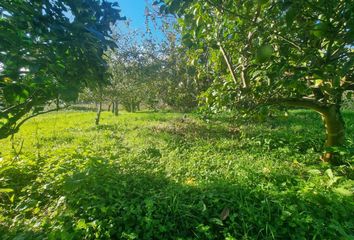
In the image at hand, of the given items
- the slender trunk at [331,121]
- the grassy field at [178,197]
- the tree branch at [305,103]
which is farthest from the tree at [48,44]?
the slender trunk at [331,121]

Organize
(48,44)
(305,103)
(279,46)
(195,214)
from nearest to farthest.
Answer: (48,44) < (279,46) < (195,214) < (305,103)

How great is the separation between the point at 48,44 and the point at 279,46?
2.57m

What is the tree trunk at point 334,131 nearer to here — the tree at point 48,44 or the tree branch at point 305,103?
the tree branch at point 305,103

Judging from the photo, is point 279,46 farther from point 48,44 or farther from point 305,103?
point 48,44

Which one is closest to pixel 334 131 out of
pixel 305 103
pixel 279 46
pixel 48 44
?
pixel 305 103

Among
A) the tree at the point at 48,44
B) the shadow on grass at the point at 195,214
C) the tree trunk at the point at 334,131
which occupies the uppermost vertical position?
the tree at the point at 48,44

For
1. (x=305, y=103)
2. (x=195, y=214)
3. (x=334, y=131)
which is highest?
(x=305, y=103)

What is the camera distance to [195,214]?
10.3ft

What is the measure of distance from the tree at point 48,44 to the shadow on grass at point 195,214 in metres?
1.49

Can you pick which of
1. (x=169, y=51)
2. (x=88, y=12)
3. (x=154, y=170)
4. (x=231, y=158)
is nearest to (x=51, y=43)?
(x=88, y=12)

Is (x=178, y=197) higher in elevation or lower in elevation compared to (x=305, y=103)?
lower

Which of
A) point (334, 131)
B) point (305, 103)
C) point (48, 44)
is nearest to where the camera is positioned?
point (48, 44)

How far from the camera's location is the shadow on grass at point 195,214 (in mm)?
2805

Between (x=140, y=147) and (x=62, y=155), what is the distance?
2.12m
